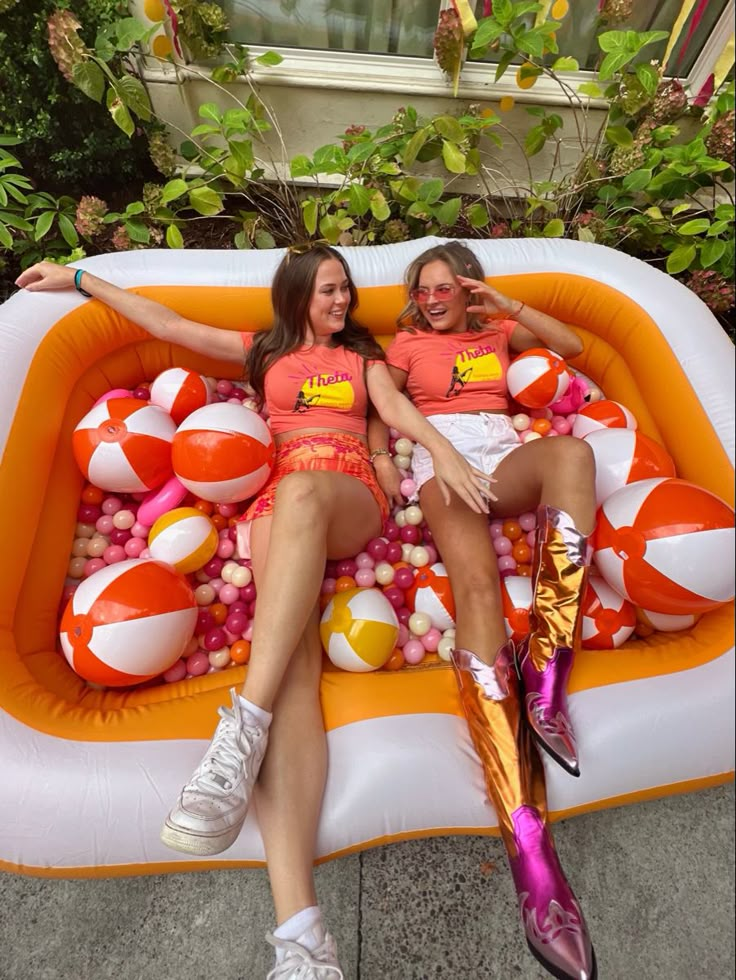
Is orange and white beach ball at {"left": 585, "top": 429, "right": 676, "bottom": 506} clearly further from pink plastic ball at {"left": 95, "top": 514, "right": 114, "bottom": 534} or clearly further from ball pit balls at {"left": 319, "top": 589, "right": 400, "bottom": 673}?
pink plastic ball at {"left": 95, "top": 514, "right": 114, "bottom": 534}

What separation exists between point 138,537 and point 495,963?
1.66 metres

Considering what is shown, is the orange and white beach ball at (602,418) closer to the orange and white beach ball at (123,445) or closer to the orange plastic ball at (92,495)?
the orange and white beach ball at (123,445)

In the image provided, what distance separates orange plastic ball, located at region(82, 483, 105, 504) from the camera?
2.03 meters

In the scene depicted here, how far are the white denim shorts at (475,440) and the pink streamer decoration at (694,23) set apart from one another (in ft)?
8.19

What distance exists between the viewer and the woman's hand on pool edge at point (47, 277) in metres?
1.94

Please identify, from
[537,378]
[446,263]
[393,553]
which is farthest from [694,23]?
[393,553]

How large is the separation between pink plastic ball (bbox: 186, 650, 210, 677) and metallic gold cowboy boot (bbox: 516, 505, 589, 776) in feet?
3.15

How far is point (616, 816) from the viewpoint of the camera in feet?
5.52

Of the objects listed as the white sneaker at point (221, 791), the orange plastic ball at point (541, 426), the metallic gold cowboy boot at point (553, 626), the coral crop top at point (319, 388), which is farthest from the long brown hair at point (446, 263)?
the white sneaker at point (221, 791)

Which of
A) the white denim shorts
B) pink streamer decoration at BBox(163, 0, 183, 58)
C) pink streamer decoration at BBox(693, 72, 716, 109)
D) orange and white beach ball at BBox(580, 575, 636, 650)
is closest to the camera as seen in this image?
orange and white beach ball at BBox(580, 575, 636, 650)

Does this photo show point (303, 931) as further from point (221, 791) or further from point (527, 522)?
point (527, 522)

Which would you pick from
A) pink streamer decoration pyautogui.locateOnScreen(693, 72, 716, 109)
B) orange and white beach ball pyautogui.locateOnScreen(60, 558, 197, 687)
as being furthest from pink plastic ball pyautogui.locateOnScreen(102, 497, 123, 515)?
pink streamer decoration pyautogui.locateOnScreen(693, 72, 716, 109)

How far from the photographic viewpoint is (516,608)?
65.3 inches

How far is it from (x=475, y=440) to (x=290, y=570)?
32.0 inches
